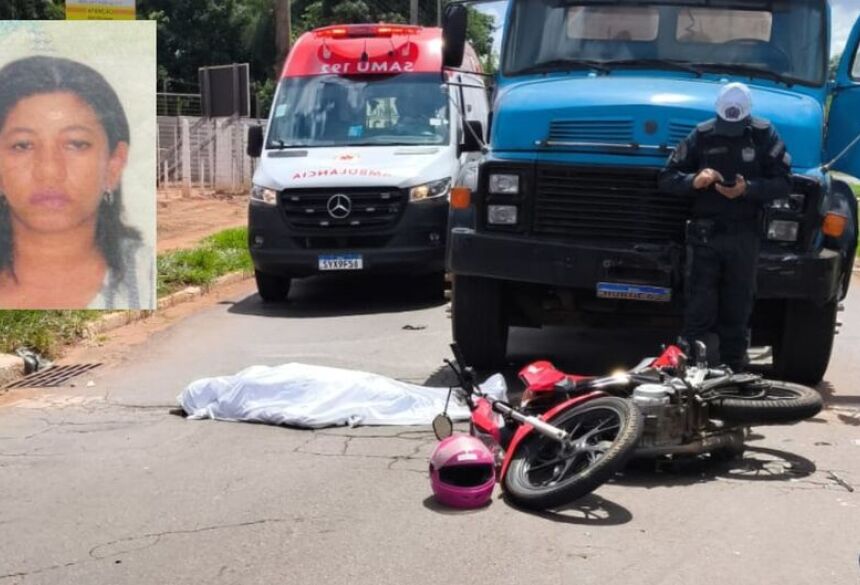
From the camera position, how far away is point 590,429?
5605mm

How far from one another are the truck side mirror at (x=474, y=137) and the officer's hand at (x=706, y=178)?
85.0 inches

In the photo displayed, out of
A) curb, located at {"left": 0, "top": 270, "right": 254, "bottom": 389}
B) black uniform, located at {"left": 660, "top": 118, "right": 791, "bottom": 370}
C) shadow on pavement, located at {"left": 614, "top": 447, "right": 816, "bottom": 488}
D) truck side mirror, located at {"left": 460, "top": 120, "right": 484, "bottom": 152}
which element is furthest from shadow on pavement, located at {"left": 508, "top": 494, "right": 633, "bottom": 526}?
curb, located at {"left": 0, "top": 270, "right": 254, "bottom": 389}

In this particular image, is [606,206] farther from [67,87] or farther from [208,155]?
[208,155]

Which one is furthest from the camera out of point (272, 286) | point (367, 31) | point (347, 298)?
point (367, 31)

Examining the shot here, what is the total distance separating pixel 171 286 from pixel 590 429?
8208mm

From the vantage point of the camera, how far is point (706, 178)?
6.76m

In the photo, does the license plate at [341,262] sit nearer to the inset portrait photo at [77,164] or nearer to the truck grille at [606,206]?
the inset portrait photo at [77,164]

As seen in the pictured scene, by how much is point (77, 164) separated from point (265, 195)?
315 centimetres

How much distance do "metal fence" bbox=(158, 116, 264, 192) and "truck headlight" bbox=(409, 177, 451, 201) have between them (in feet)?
51.0

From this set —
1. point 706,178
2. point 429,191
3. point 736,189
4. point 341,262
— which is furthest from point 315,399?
point 429,191

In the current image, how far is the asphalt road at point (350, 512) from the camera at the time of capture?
470 cm

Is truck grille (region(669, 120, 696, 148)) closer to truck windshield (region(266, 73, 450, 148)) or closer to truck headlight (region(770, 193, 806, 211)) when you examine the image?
truck headlight (region(770, 193, 806, 211))

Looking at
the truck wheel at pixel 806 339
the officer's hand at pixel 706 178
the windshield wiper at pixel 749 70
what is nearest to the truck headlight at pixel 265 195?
the windshield wiper at pixel 749 70

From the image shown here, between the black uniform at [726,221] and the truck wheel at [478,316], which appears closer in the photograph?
the black uniform at [726,221]
